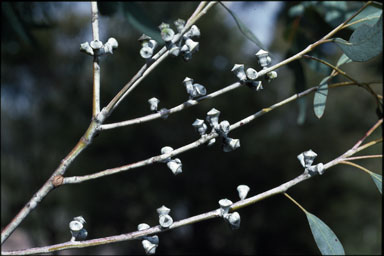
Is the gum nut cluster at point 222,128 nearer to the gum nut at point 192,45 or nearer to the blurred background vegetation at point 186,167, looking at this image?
the gum nut at point 192,45

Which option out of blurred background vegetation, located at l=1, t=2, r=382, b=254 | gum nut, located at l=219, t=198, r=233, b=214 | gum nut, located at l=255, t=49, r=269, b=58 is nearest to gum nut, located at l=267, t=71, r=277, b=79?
gum nut, located at l=255, t=49, r=269, b=58

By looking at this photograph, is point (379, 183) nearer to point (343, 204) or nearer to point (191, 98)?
point (191, 98)

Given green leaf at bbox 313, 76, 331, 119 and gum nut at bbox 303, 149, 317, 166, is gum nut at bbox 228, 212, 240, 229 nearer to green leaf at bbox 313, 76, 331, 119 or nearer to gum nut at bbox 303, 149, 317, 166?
gum nut at bbox 303, 149, 317, 166

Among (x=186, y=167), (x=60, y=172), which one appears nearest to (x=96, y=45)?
(x=60, y=172)

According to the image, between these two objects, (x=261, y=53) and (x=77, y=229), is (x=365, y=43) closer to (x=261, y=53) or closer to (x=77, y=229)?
(x=261, y=53)

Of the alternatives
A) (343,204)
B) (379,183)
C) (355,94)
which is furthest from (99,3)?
(355,94)
